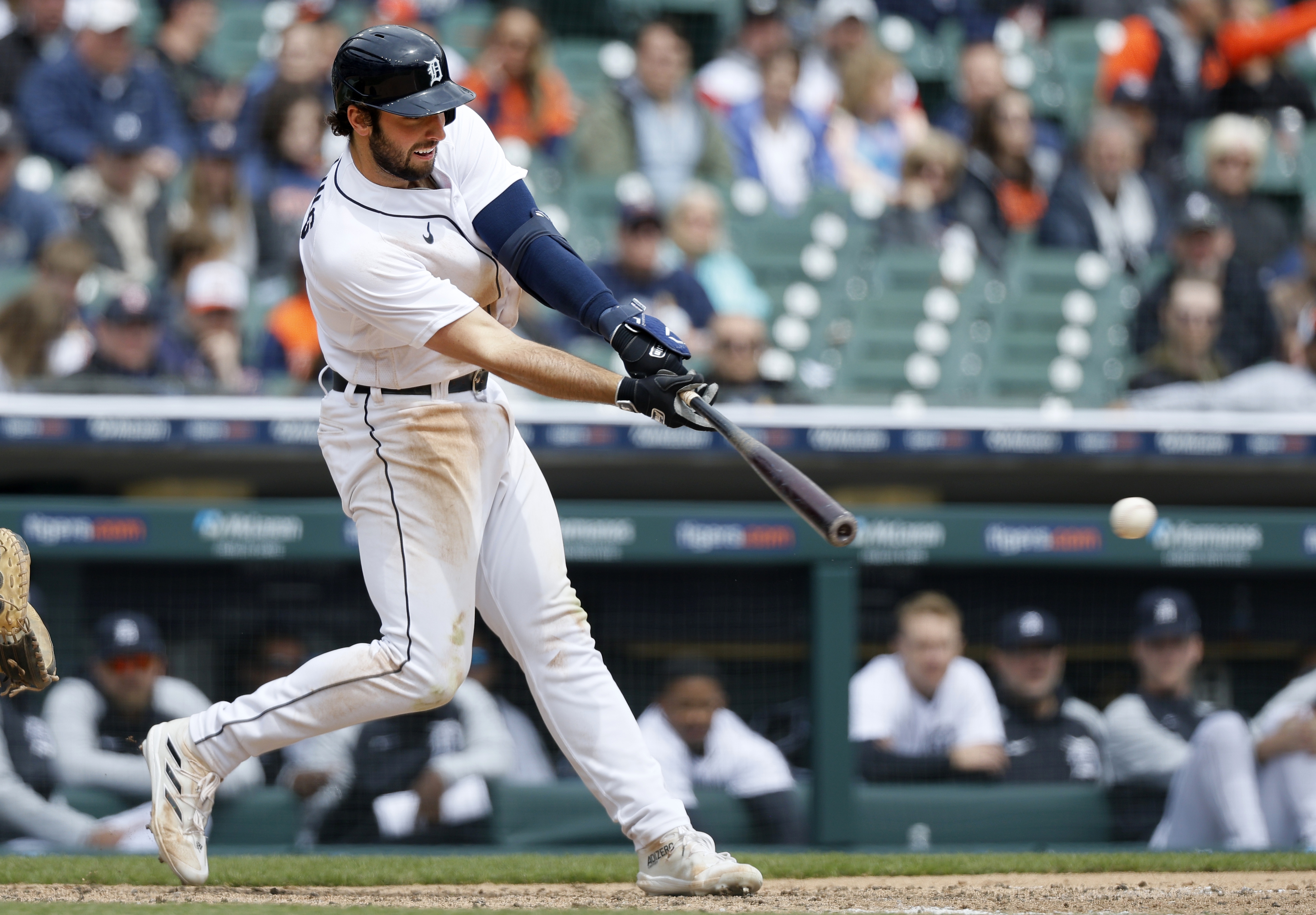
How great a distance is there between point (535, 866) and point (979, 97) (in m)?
4.86

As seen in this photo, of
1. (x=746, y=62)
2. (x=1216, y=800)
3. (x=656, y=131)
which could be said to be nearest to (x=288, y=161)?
(x=656, y=131)

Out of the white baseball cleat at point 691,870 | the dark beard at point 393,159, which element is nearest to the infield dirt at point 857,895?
the white baseball cleat at point 691,870

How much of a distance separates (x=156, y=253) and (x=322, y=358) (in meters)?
1.27

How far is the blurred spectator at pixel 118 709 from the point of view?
165 inches

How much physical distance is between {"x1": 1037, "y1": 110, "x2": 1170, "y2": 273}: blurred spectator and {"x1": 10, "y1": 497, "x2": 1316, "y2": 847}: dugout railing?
2.70 m

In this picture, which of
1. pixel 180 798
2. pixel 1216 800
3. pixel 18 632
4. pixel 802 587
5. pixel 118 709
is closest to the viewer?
pixel 180 798

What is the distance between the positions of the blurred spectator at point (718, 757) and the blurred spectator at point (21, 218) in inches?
129

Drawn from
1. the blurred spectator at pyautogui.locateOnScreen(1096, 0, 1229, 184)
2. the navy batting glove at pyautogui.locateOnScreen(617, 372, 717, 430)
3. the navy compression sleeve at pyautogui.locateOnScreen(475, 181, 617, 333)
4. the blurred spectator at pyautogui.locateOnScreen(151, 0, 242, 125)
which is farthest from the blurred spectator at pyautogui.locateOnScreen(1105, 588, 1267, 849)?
the blurred spectator at pyautogui.locateOnScreen(151, 0, 242, 125)

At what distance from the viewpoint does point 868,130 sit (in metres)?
7.51

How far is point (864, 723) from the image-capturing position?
4.40m

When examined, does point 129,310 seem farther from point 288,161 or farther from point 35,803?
point 35,803

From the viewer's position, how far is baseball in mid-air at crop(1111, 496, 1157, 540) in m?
3.81

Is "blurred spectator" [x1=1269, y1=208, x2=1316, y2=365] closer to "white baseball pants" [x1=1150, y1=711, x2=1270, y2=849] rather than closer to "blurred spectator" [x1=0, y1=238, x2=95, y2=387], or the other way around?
"white baseball pants" [x1=1150, y1=711, x2=1270, y2=849]

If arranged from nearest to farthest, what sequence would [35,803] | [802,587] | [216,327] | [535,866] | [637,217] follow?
[535,866], [35,803], [802,587], [216,327], [637,217]
